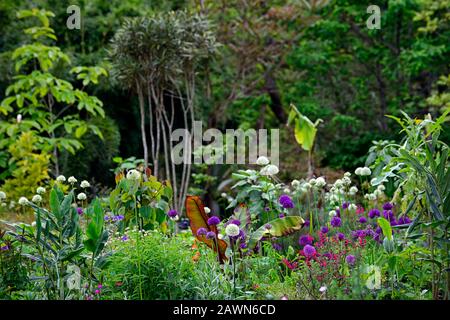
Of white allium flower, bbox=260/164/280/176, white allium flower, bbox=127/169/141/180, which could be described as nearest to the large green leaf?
white allium flower, bbox=260/164/280/176

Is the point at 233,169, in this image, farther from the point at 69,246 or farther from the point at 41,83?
the point at 69,246

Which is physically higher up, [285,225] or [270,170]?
[270,170]

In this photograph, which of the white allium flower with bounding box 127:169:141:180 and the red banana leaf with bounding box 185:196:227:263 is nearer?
the white allium flower with bounding box 127:169:141:180

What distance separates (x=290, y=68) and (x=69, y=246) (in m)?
8.80

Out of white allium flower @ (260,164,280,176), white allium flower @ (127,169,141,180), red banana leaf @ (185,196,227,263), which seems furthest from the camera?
white allium flower @ (260,164,280,176)

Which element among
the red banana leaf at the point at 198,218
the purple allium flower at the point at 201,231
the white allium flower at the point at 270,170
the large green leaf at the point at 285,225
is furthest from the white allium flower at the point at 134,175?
the white allium flower at the point at 270,170

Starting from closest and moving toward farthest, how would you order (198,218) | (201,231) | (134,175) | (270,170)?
(134,175)
(201,231)
(198,218)
(270,170)

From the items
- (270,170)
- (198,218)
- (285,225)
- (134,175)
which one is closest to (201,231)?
(198,218)

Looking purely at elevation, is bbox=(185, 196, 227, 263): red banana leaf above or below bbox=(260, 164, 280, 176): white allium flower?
below

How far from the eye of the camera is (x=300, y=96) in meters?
10.9

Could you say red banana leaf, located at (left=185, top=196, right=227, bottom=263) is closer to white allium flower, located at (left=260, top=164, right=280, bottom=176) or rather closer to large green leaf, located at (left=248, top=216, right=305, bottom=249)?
large green leaf, located at (left=248, top=216, right=305, bottom=249)

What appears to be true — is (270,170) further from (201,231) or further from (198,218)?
(201,231)
